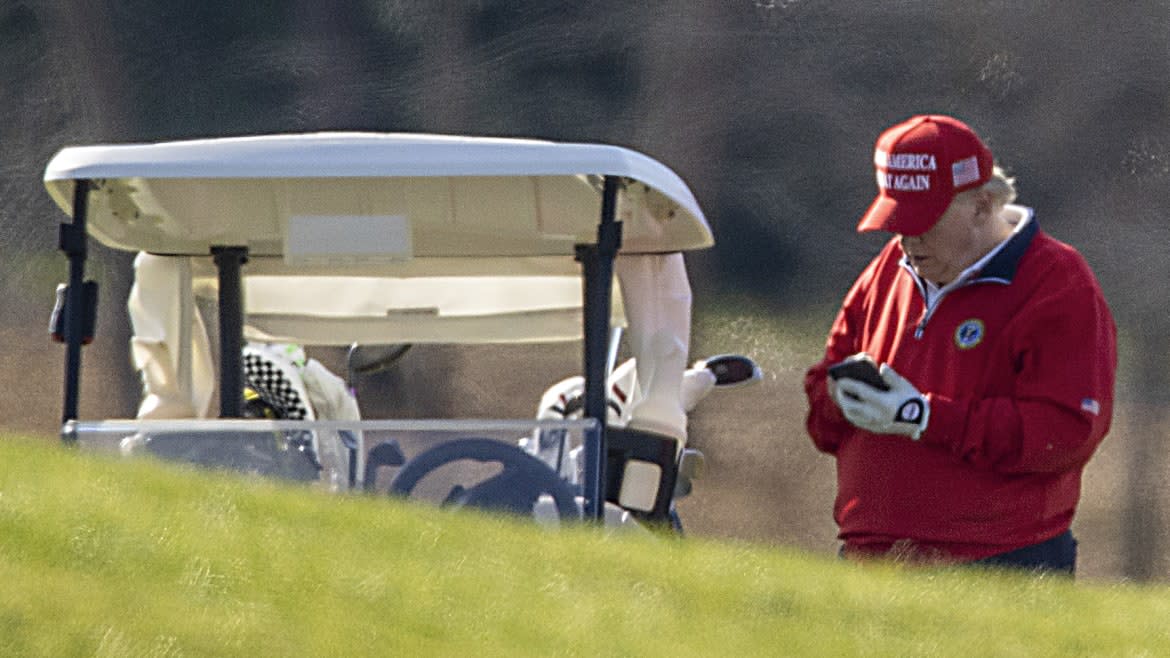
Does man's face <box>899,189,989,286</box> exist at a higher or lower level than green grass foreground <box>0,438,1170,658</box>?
higher

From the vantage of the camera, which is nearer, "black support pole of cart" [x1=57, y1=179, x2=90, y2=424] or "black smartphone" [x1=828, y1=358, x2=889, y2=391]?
"black smartphone" [x1=828, y1=358, x2=889, y2=391]

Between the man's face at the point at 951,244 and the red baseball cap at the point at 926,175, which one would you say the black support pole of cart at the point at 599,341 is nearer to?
the red baseball cap at the point at 926,175

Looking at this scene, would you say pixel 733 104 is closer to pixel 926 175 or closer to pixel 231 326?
pixel 231 326

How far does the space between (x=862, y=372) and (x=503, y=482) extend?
0.97 metres

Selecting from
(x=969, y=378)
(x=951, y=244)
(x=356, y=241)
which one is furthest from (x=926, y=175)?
(x=356, y=241)

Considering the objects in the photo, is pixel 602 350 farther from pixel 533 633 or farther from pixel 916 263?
pixel 533 633

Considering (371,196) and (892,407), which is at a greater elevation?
(371,196)

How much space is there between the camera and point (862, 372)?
201 inches

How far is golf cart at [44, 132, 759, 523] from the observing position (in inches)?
224

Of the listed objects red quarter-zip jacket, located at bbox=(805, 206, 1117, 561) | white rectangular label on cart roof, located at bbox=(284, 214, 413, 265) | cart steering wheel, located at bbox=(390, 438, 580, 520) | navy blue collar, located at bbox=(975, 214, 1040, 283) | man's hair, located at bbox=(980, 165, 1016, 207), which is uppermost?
man's hair, located at bbox=(980, 165, 1016, 207)

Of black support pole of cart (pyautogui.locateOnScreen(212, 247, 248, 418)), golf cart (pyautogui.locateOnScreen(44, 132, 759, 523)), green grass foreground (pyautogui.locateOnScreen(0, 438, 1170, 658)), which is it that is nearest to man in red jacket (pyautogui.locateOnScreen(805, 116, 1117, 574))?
green grass foreground (pyautogui.locateOnScreen(0, 438, 1170, 658))

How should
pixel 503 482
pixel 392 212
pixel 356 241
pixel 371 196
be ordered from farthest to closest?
A: pixel 392 212, pixel 371 196, pixel 356 241, pixel 503 482

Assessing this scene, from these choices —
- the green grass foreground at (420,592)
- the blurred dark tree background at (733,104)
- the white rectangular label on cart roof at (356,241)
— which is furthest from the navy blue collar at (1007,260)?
the blurred dark tree background at (733,104)

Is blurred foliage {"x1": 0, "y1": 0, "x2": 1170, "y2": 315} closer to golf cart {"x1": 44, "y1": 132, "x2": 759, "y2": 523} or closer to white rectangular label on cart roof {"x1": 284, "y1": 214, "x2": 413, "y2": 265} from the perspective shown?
golf cart {"x1": 44, "y1": 132, "x2": 759, "y2": 523}
